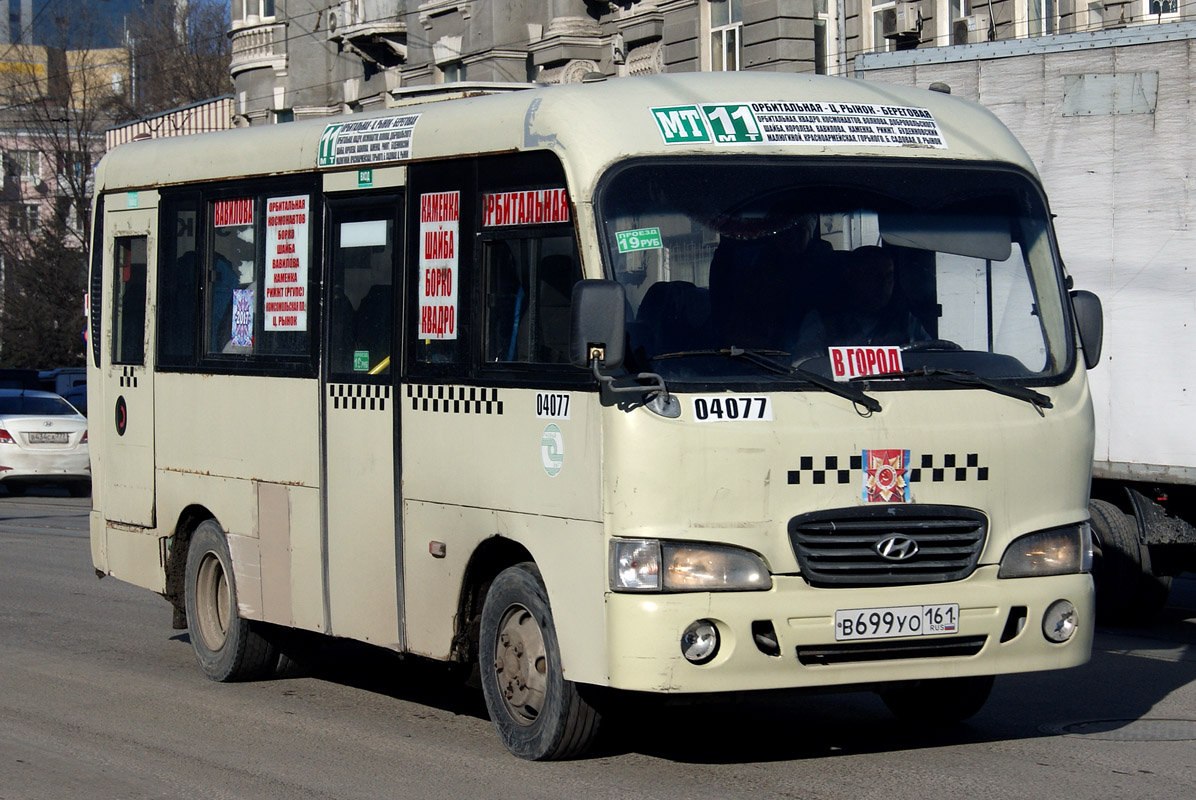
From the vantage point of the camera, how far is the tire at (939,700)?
782 cm

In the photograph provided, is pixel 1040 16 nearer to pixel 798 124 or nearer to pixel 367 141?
pixel 367 141

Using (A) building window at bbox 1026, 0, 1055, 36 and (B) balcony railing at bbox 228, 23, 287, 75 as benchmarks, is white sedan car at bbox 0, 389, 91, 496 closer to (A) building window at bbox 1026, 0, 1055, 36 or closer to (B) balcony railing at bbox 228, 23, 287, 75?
(A) building window at bbox 1026, 0, 1055, 36

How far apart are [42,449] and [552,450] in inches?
769

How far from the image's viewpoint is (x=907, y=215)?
721 cm

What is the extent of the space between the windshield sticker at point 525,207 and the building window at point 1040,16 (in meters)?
15.6

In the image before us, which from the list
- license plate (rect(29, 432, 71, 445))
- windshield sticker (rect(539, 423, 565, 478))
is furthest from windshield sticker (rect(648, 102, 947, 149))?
license plate (rect(29, 432, 71, 445))

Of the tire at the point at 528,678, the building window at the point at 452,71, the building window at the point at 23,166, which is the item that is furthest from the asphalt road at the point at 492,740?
the building window at the point at 23,166

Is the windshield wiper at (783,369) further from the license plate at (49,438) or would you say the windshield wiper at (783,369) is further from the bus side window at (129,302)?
the license plate at (49,438)

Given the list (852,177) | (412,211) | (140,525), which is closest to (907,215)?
(852,177)

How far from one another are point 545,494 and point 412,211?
5.64 ft

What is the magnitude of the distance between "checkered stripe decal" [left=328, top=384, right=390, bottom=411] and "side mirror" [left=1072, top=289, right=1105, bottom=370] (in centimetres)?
307

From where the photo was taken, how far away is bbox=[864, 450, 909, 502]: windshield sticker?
6719 millimetres

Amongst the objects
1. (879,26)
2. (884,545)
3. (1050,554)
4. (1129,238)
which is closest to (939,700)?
(1050,554)

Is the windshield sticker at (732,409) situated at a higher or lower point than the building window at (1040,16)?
lower
